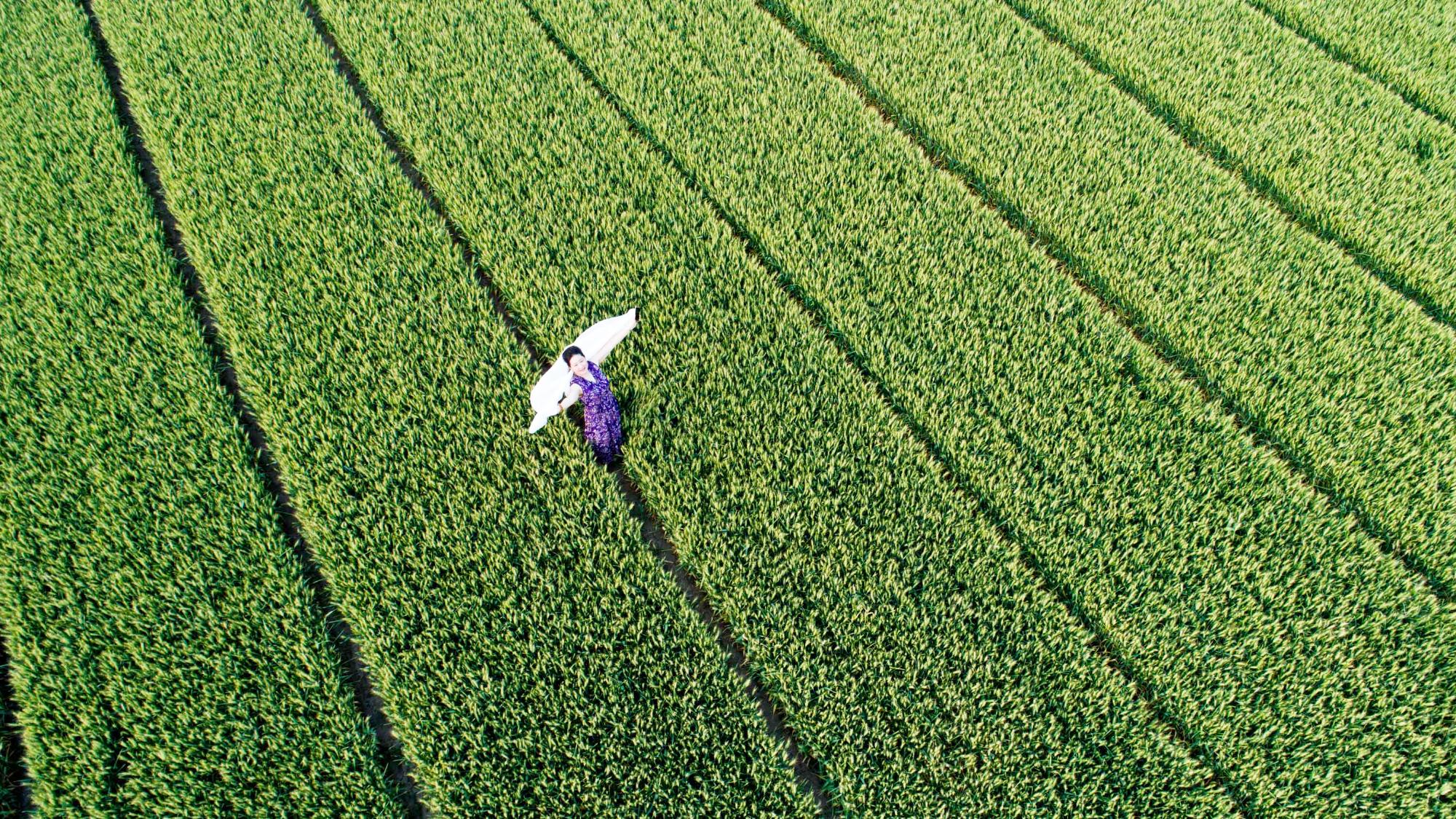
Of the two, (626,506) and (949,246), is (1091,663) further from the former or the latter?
(949,246)

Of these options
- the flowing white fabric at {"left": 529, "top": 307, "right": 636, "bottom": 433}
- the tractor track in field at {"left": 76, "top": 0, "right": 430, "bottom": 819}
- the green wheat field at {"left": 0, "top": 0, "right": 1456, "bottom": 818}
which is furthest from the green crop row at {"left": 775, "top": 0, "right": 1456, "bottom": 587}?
the tractor track in field at {"left": 76, "top": 0, "right": 430, "bottom": 819}

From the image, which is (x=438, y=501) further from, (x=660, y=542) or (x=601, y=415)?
(x=660, y=542)

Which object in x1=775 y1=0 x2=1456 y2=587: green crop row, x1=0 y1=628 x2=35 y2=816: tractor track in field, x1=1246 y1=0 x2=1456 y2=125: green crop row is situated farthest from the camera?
x1=1246 y1=0 x2=1456 y2=125: green crop row

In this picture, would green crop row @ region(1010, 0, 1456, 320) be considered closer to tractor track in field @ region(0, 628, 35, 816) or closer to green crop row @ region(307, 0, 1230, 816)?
green crop row @ region(307, 0, 1230, 816)

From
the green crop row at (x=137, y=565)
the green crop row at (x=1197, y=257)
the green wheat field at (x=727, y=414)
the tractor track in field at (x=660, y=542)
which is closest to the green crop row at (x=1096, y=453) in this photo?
the green wheat field at (x=727, y=414)

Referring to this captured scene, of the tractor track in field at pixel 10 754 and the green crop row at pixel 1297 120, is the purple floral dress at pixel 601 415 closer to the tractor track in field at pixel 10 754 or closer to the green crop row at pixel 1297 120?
the tractor track in field at pixel 10 754

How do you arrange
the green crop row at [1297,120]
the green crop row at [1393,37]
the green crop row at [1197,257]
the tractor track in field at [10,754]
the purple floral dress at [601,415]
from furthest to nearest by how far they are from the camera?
the green crop row at [1393,37], the green crop row at [1297,120], the green crop row at [1197,257], the purple floral dress at [601,415], the tractor track in field at [10,754]
